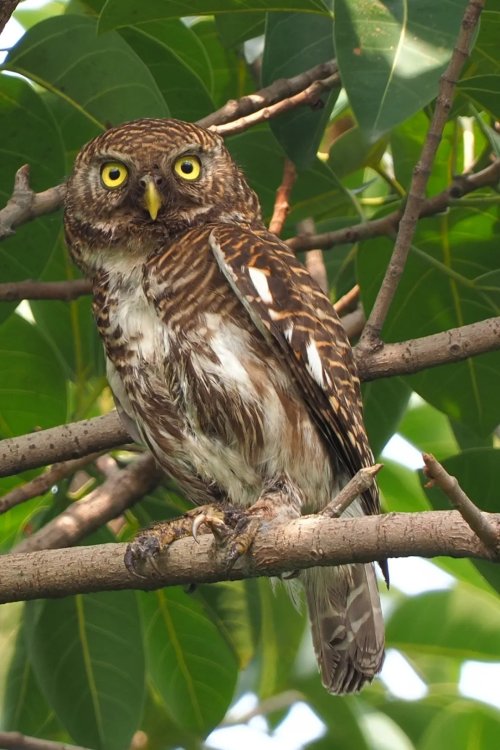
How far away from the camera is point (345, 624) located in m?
4.09

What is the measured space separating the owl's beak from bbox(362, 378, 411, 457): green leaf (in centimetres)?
100

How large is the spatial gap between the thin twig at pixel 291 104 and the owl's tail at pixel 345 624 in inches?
55.6

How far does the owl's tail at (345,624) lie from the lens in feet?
13.2

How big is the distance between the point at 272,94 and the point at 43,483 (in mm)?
1415

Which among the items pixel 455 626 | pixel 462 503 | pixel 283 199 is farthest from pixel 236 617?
pixel 462 503

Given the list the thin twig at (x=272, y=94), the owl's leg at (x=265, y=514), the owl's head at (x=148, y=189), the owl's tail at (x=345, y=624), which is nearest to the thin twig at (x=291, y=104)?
the thin twig at (x=272, y=94)

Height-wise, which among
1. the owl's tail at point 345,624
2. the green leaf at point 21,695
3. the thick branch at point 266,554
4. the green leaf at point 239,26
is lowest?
the thick branch at point 266,554

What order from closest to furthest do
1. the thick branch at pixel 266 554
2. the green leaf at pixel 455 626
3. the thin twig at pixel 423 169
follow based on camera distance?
the thick branch at pixel 266 554
the thin twig at pixel 423 169
the green leaf at pixel 455 626

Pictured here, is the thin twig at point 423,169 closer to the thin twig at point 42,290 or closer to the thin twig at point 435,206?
the thin twig at point 435,206

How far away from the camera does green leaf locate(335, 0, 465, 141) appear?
308cm

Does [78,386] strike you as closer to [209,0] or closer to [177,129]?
[177,129]

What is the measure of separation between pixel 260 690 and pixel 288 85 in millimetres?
2074

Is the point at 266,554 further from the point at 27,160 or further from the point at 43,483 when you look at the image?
the point at 27,160

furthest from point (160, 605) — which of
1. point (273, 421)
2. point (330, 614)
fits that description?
point (273, 421)
